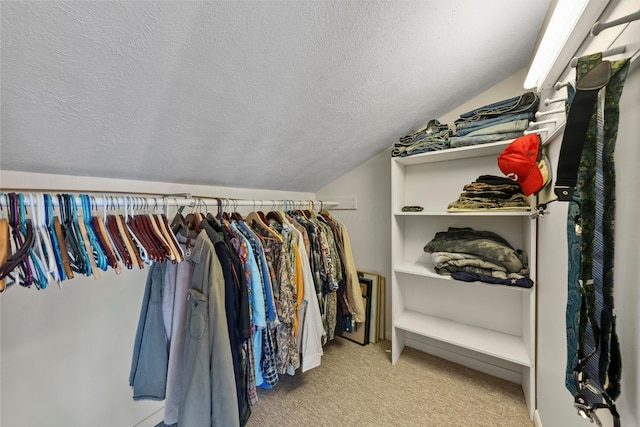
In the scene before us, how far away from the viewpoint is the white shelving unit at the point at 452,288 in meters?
1.63

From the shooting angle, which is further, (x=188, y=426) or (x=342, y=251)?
(x=342, y=251)

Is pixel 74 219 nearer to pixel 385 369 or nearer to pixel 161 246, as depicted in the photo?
pixel 161 246

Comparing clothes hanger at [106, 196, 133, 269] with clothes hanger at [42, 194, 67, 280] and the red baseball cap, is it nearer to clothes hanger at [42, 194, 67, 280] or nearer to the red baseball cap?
clothes hanger at [42, 194, 67, 280]

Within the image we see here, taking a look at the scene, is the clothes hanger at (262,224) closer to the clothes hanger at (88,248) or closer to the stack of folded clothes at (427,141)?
the clothes hanger at (88,248)

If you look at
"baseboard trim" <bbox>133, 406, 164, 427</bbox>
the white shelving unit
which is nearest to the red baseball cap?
the white shelving unit

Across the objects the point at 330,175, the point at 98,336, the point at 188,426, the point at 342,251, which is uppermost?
the point at 330,175

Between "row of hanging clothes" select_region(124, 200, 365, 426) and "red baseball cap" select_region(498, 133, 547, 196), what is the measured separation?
120 cm

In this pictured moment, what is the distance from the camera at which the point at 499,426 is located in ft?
4.53

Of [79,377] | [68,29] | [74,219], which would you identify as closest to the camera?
[68,29]

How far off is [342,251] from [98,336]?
60.0 inches

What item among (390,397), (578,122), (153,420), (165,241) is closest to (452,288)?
(390,397)

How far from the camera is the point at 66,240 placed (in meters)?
0.81

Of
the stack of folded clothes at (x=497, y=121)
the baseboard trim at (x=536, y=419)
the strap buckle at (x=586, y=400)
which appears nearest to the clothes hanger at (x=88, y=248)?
the strap buckle at (x=586, y=400)

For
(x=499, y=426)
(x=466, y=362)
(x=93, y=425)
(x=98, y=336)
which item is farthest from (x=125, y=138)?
(x=466, y=362)
